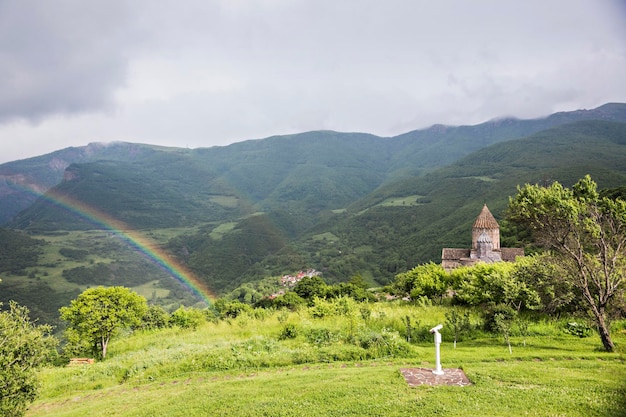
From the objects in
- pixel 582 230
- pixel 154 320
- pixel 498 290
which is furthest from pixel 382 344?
pixel 154 320

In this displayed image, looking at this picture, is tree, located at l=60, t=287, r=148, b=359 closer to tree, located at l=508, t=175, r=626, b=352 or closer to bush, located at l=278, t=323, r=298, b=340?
bush, located at l=278, t=323, r=298, b=340

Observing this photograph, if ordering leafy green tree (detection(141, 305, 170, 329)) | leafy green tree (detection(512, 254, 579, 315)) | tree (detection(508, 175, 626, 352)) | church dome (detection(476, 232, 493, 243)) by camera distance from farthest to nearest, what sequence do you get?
church dome (detection(476, 232, 493, 243)), leafy green tree (detection(141, 305, 170, 329)), leafy green tree (detection(512, 254, 579, 315)), tree (detection(508, 175, 626, 352))

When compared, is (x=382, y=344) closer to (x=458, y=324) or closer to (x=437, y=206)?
(x=458, y=324)

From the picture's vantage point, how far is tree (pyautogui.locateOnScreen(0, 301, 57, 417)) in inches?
297

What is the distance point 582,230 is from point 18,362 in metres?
16.1

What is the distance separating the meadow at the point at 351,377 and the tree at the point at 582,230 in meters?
2.01

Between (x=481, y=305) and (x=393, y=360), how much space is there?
421 inches

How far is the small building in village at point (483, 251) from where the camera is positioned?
42.1 metres

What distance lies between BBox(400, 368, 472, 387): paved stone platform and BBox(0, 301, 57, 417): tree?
831cm

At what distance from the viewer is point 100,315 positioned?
2058cm

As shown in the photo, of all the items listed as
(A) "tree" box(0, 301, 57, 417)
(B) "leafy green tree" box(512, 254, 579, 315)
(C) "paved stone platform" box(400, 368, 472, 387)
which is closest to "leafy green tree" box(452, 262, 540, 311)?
(B) "leafy green tree" box(512, 254, 579, 315)

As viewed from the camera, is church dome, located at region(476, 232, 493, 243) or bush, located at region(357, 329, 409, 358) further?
church dome, located at region(476, 232, 493, 243)

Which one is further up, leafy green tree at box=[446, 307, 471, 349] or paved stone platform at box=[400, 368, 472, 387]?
paved stone platform at box=[400, 368, 472, 387]

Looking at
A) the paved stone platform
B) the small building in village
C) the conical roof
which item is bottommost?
the small building in village
